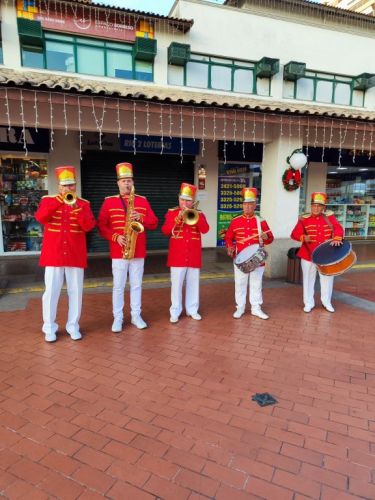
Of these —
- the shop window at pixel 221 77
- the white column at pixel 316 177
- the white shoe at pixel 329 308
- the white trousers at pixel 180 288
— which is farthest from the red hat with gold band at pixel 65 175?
the white column at pixel 316 177

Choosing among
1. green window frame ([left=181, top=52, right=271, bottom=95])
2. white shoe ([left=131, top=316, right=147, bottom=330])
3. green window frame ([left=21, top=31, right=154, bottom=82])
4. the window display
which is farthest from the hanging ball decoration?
the window display

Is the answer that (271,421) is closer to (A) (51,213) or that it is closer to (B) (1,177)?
(A) (51,213)

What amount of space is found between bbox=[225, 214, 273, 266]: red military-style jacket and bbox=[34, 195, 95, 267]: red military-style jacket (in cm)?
207

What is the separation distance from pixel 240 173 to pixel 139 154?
320 centimetres

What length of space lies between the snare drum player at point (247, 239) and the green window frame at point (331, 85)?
26.1ft

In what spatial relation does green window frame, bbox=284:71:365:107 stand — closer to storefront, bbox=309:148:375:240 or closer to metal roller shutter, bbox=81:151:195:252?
storefront, bbox=309:148:375:240

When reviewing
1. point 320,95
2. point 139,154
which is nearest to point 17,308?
point 139,154

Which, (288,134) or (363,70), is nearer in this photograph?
(288,134)

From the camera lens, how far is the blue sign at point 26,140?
8748 mm

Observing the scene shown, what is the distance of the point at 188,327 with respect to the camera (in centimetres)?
489

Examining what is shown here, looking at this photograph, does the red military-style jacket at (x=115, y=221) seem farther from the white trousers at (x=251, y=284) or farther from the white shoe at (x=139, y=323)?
the white trousers at (x=251, y=284)

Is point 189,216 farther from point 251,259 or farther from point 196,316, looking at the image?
point 196,316

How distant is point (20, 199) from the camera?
376 inches

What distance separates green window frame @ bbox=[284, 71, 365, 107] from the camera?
37.8ft
